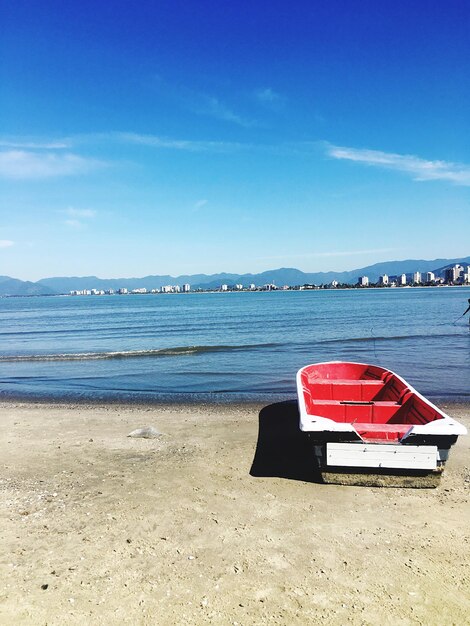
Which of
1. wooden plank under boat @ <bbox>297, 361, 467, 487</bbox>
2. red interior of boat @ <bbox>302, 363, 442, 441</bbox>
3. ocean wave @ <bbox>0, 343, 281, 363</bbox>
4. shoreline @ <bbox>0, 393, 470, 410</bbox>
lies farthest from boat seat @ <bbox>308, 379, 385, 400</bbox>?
ocean wave @ <bbox>0, 343, 281, 363</bbox>

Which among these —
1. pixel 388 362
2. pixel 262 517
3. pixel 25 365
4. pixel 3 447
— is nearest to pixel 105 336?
pixel 25 365

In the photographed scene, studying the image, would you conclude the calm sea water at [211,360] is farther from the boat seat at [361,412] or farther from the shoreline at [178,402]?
the boat seat at [361,412]

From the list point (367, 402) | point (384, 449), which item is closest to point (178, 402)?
point (367, 402)

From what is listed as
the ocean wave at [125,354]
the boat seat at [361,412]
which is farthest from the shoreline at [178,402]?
the ocean wave at [125,354]

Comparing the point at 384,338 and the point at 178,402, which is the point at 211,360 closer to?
the point at 178,402

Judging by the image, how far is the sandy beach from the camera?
461 cm

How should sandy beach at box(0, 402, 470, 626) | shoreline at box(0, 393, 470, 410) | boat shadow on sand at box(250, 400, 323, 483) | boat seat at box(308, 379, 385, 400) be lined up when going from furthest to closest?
shoreline at box(0, 393, 470, 410)
boat seat at box(308, 379, 385, 400)
boat shadow on sand at box(250, 400, 323, 483)
sandy beach at box(0, 402, 470, 626)

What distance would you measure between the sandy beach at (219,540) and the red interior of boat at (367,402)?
107cm

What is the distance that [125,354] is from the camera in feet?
85.4

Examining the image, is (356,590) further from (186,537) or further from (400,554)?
(186,537)

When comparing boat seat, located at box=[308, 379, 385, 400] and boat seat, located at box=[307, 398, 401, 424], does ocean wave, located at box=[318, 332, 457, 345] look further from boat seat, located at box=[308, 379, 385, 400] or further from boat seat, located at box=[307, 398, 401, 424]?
boat seat, located at box=[307, 398, 401, 424]

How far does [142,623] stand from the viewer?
14.4ft

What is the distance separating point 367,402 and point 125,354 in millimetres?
18527

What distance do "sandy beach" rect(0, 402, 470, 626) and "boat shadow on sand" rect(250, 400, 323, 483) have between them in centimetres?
6
